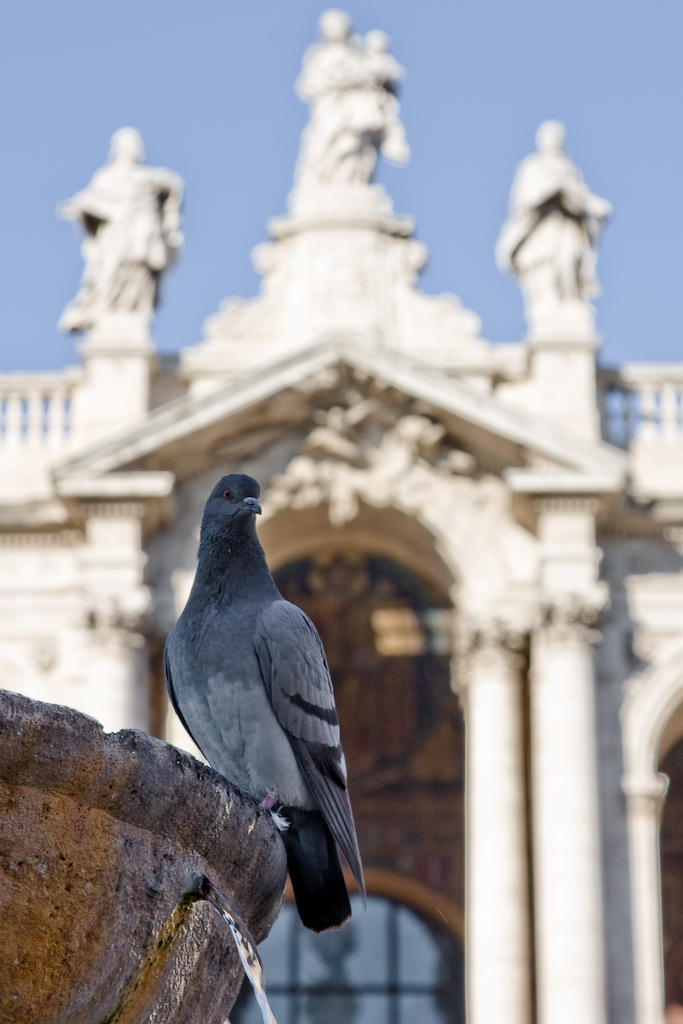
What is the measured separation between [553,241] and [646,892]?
6735 mm

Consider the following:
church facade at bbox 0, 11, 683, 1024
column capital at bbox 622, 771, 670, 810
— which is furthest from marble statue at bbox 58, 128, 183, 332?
column capital at bbox 622, 771, 670, 810

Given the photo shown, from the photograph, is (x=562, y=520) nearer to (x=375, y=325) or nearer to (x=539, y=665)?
(x=539, y=665)

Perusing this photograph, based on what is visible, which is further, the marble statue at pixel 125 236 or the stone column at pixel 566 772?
the marble statue at pixel 125 236

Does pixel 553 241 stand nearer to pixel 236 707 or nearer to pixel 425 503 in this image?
pixel 425 503

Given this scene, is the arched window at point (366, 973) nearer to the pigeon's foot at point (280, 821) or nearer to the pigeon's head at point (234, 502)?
the pigeon's foot at point (280, 821)

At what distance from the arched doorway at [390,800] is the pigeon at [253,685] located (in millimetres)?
13519

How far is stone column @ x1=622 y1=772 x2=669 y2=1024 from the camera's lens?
1602cm

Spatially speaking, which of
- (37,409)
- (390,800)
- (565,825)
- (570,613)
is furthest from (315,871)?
(390,800)

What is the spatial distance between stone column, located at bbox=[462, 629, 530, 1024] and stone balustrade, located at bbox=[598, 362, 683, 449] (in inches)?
112

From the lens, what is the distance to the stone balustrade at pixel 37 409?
59.3ft

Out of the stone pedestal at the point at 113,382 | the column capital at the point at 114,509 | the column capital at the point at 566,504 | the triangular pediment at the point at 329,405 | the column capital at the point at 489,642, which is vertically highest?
the stone pedestal at the point at 113,382

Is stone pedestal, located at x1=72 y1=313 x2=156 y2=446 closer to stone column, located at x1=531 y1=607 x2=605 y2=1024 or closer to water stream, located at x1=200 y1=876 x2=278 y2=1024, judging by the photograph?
stone column, located at x1=531 y1=607 x2=605 y2=1024

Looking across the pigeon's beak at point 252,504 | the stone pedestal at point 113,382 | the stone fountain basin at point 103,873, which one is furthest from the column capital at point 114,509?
the stone fountain basin at point 103,873

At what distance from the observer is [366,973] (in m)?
20.3
